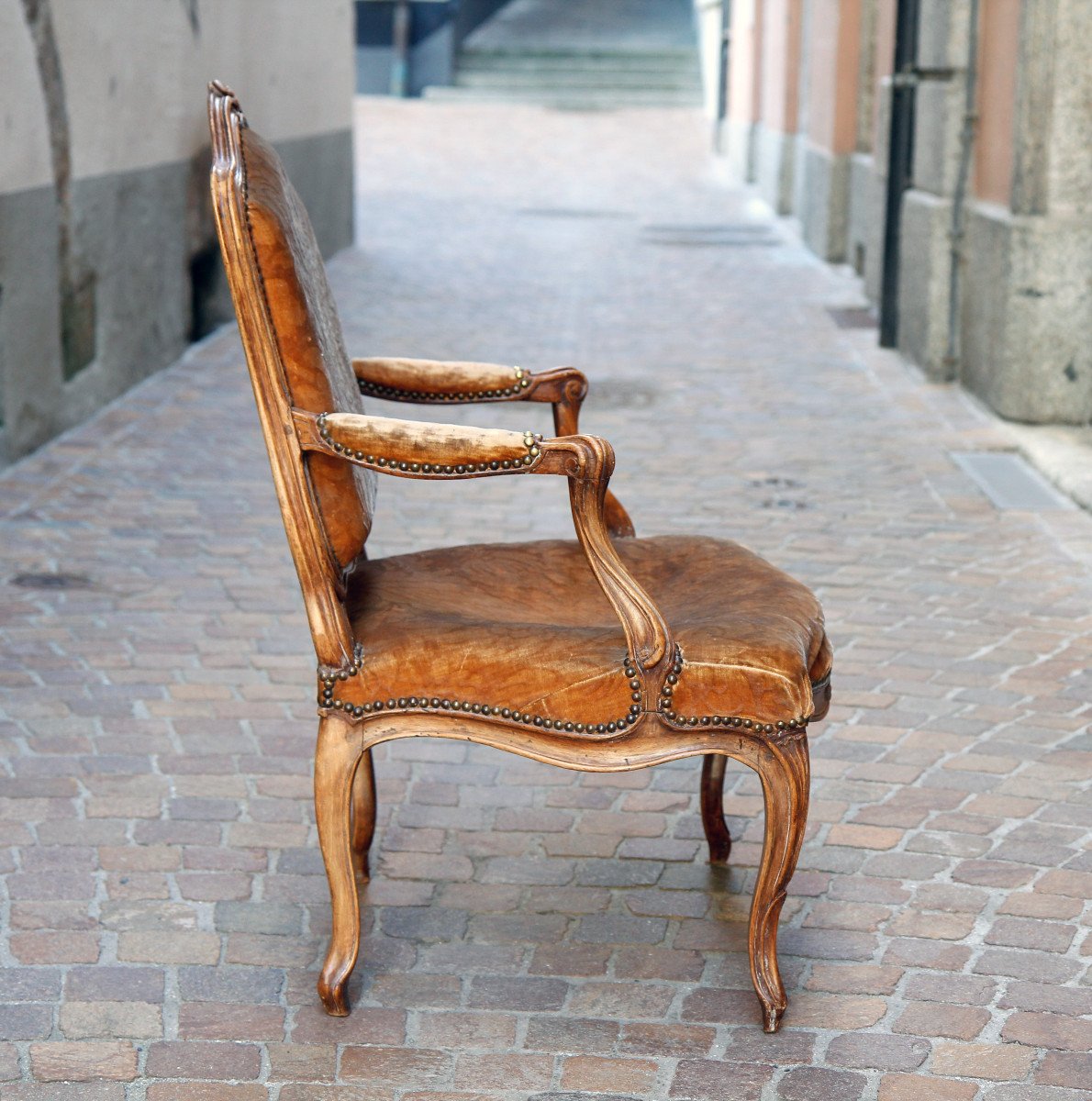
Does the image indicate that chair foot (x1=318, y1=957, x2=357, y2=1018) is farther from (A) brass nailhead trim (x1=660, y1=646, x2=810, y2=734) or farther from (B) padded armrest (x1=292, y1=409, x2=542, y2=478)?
(B) padded armrest (x1=292, y1=409, x2=542, y2=478)

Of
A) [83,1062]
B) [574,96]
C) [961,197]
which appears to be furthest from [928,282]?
[574,96]

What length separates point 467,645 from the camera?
8.96ft

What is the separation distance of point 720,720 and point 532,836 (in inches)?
37.0

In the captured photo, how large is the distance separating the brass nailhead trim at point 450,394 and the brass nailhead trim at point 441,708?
2.43 feet

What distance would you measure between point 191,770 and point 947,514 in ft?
10.6

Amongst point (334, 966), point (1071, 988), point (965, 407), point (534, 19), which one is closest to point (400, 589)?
point (334, 966)

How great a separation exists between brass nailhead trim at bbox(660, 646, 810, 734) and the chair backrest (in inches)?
20.0

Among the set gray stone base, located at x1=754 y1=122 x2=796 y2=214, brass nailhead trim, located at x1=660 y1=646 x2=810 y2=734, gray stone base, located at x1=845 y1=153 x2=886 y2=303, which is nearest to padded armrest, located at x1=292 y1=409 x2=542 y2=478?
brass nailhead trim, located at x1=660 y1=646 x2=810 y2=734

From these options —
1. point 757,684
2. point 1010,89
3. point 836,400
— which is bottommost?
point 836,400

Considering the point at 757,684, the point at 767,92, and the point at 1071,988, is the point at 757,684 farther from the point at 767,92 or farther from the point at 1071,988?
the point at 767,92

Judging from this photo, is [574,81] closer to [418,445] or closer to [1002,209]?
[1002,209]

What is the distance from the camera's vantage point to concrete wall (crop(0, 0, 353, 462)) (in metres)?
6.74

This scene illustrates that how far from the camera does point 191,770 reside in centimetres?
380

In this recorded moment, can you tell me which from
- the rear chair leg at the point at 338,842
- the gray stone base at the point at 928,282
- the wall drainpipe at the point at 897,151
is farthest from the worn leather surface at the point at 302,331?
the wall drainpipe at the point at 897,151
